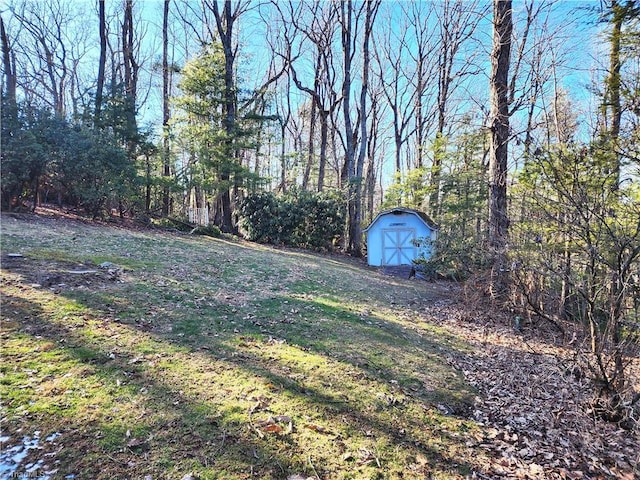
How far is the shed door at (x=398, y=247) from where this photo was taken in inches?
605

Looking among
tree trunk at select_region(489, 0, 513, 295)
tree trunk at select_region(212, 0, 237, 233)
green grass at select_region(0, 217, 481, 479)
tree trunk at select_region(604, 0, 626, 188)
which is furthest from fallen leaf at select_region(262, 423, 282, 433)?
tree trunk at select_region(212, 0, 237, 233)

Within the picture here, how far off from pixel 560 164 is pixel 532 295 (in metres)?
2.54

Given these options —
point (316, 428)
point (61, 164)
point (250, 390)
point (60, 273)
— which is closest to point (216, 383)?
point (250, 390)

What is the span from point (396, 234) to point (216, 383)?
43.3ft

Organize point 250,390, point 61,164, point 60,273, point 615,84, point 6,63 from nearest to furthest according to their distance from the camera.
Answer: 1. point 250,390
2. point 615,84
3. point 60,273
4. point 61,164
5. point 6,63

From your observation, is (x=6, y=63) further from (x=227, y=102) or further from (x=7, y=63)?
(x=227, y=102)

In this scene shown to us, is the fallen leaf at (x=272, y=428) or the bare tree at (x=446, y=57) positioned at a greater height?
the bare tree at (x=446, y=57)

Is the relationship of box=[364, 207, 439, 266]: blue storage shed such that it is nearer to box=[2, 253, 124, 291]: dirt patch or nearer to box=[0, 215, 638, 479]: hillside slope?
box=[0, 215, 638, 479]: hillside slope

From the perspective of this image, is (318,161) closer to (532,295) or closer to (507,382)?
(532,295)

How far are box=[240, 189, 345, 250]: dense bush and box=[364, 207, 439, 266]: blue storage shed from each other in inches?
76.0

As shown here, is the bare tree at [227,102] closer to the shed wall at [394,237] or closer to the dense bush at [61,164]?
the dense bush at [61,164]

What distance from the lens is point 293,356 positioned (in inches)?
155

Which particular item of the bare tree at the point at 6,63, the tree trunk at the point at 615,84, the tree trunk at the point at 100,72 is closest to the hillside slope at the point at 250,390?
the tree trunk at the point at 615,84

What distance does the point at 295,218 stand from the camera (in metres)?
15.9
